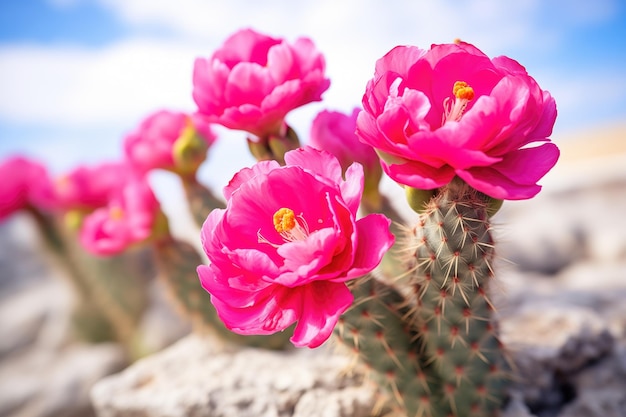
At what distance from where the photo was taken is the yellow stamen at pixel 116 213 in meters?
1.24

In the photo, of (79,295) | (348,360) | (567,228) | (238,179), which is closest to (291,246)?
(238,179)

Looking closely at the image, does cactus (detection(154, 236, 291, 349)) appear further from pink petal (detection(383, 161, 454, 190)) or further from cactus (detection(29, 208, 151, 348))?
cactus (detection(29, 208, 151, 348))

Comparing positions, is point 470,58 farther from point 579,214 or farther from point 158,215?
point 579,214

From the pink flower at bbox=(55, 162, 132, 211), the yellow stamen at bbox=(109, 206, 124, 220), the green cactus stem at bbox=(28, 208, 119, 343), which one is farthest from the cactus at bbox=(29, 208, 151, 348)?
the yellow stamen at bbox=(109, 206, 124, 220)

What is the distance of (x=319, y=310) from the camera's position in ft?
2.10

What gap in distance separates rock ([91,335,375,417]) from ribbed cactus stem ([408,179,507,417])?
0.16m

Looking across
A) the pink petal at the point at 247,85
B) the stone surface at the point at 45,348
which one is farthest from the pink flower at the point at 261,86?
the stone surface at the point at 45,348

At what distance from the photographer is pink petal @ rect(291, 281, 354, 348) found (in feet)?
1.99

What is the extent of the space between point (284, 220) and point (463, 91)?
248 mm

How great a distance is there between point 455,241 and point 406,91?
0.19 metres

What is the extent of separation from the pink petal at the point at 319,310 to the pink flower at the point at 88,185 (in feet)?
3.53

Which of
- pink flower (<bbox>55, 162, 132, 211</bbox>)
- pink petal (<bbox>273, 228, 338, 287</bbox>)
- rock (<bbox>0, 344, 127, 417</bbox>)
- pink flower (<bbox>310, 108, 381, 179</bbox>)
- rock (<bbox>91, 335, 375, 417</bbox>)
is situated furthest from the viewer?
rock (<bbox>0, 344, 127, 417</bbox>)

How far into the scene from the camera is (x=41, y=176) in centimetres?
177

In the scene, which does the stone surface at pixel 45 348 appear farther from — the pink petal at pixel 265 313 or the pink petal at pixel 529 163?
the pink petal at pixel 529 163
